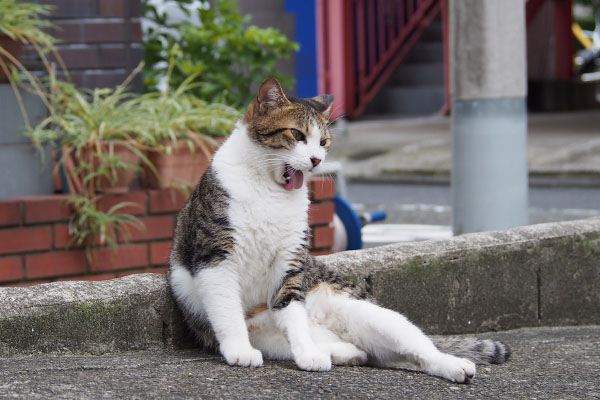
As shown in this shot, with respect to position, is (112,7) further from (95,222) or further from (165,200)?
(95,222)

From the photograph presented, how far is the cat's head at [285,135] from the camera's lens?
302 cm

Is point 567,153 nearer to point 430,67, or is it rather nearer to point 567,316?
point 430,67

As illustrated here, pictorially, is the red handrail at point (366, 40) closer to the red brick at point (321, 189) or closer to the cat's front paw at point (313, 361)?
the red brick at point (321, 189)

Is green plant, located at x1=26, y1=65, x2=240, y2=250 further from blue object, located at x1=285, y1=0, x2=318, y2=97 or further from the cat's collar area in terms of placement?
blue object, located at x1=285, y1=0, x2=318, y2=97

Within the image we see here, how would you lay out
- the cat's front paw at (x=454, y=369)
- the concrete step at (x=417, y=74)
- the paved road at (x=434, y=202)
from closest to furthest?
the cat's front paw at (x=454, y=369), the paved road at (x=434, y=202), the concrete step at (x=417, y=74)

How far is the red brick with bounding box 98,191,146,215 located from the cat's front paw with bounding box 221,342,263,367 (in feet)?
5.01

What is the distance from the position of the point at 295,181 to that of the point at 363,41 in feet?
41.9

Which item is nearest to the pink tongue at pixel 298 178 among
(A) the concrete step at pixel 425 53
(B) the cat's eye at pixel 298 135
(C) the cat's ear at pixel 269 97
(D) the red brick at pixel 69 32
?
(B) the cat's eye at pixel 298 135

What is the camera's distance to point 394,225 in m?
7.60

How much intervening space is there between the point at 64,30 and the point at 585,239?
3.03m

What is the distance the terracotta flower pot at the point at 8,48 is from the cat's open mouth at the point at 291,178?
1.92m

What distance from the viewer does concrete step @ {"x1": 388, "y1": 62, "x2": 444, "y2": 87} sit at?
54.0ft

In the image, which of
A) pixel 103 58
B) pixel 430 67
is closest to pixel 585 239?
pixel 103 58

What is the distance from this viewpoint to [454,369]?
2.80m
